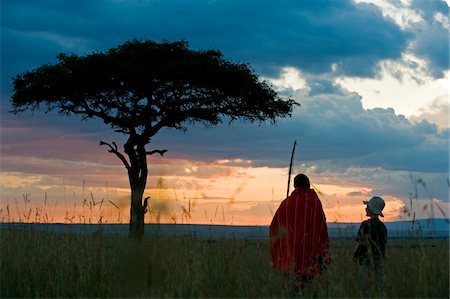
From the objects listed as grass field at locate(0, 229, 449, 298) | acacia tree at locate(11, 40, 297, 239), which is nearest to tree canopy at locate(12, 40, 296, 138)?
acacia tree at locate(11, 40, 297, 239)

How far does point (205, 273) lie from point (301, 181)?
1.70 meters

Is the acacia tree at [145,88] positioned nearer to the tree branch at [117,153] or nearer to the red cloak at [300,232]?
the tree branch at [117,153]

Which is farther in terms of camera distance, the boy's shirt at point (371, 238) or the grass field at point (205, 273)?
the boy's shirt at point (371, 238)

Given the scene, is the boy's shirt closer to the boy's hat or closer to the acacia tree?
the boy's hat

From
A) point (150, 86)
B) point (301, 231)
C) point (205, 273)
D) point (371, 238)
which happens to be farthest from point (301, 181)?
point (150, 86)

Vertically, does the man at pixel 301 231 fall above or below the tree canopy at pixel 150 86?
below

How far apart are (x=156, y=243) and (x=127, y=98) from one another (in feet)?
64.7

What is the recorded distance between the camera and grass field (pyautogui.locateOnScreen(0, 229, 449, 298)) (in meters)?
7.44

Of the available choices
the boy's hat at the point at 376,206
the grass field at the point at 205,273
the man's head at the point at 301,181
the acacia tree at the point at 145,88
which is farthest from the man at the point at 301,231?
the acacia tree at the point at 145,88

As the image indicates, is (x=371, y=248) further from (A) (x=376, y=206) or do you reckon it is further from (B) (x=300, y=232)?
(B) (x=300, y=232)

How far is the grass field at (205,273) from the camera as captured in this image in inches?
293

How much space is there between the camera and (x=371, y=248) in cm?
835

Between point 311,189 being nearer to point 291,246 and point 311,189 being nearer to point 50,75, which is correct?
point 291,246

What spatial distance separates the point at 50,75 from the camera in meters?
25.1
